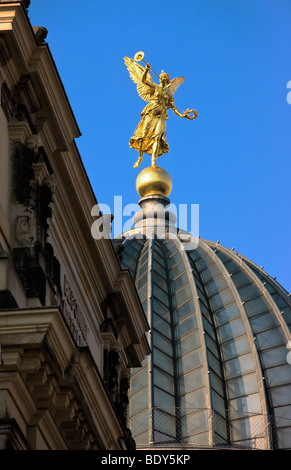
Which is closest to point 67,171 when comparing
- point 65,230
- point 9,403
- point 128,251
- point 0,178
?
point 65,230

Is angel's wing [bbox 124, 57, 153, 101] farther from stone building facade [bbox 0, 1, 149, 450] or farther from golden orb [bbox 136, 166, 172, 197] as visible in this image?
stone building facade [bbox 0, 1, 149, 450]

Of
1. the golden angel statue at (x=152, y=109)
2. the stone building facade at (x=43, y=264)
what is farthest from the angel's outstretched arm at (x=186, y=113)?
the stone building facade at (x=43, y=264)

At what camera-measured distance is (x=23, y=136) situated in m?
22.1

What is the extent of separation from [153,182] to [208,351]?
29.2 feet

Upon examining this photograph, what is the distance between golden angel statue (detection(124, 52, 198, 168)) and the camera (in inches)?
2660

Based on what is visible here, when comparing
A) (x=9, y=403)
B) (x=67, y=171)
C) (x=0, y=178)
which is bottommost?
(x=9, y=403)

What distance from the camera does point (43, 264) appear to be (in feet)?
71.2

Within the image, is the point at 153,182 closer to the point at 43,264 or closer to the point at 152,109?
the point at 152,109

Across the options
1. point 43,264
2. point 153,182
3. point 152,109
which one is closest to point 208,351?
point 153,182

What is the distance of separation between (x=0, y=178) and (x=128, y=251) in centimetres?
5246

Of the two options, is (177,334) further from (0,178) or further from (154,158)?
(0,178)

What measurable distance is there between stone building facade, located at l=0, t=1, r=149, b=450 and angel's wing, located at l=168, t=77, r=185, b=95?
41.9 meters

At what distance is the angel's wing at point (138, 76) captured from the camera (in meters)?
67.4

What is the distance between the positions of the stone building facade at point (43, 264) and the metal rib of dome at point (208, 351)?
108 feet
